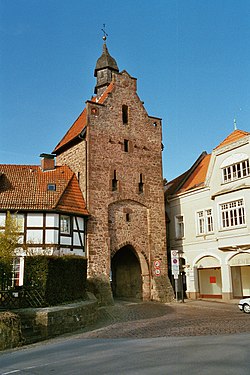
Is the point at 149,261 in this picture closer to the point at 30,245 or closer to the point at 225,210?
Result: the point at 225,210

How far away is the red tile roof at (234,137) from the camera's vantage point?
83.3 ft

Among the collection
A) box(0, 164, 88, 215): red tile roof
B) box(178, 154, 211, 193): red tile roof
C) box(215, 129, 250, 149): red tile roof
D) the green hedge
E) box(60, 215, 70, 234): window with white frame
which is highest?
box(215, 129, 250, 149): red tile roof

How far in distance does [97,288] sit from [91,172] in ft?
23.3

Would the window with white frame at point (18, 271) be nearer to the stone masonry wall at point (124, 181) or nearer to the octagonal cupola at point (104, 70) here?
the stone masonry wall at point (124, 181)

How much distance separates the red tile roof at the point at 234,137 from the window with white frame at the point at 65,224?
1073 cm

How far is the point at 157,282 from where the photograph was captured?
26.8 m

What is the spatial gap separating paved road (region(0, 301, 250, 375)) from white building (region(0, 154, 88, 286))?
7415 mm

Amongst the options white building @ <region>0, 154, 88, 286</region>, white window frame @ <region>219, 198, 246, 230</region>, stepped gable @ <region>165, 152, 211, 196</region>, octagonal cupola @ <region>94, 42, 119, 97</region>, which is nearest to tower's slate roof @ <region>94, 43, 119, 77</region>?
octagonal cupola @ <region>94, 42, 119, 97</region>

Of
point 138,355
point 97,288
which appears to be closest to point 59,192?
point 97,288

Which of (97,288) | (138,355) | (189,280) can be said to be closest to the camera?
(138,355)

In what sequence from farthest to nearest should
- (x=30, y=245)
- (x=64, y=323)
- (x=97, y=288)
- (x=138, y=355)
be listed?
(x=97, y=288)
(x=30, y=245)
(x=64, y=323)
(x=138, y=355)

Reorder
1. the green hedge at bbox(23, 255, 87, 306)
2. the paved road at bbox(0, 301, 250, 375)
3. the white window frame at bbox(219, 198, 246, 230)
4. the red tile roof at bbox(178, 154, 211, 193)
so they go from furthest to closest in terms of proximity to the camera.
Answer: the red tile roof at bbox(178, 154, 211, 193)
the white window frame at bbox(219, 198, 246, 230)
the green hedge at bbox(23, 255, 87, 306)
the paved road at bbox(0, 301, 250, 375)

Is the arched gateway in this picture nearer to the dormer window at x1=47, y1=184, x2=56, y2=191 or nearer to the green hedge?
the dormer window at x1=47, y1=184, x2=56, y2=191

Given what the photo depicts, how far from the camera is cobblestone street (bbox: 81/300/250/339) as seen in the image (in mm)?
13227
